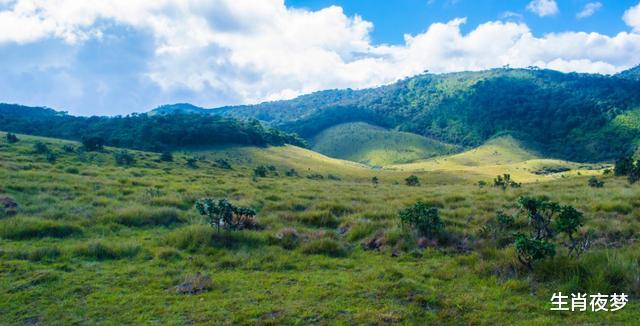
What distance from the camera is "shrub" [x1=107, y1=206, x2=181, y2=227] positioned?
17750mm

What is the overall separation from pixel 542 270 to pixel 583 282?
911 millimetres

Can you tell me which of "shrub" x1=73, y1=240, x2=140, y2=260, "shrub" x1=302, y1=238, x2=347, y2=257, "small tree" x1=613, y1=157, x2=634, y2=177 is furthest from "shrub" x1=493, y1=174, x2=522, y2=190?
"shrub" x1=73, y1=240, x2=140, y2=260

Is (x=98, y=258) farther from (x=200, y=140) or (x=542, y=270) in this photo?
(x=200, y=140)

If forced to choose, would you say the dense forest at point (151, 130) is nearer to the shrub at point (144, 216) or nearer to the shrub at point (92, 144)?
the shrub at point (92, 144)

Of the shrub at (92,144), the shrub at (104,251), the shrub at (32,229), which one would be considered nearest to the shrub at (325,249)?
the shrub at (104,251)

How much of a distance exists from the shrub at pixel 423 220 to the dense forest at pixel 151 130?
321ft

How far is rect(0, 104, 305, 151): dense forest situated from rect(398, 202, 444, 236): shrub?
9789 cm

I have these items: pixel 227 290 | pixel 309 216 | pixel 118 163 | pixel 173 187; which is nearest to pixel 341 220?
pixel 309 216

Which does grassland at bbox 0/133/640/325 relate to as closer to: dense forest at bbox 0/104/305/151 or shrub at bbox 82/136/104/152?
shrub at bbox 82/136/104/152

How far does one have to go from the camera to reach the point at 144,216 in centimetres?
1830

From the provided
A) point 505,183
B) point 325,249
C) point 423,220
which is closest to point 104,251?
point 325,249

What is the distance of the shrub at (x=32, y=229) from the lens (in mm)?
14766

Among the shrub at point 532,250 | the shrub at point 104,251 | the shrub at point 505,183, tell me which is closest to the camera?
the shrub at point 532,250

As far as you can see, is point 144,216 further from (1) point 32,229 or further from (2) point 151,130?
(2) point 151,130
